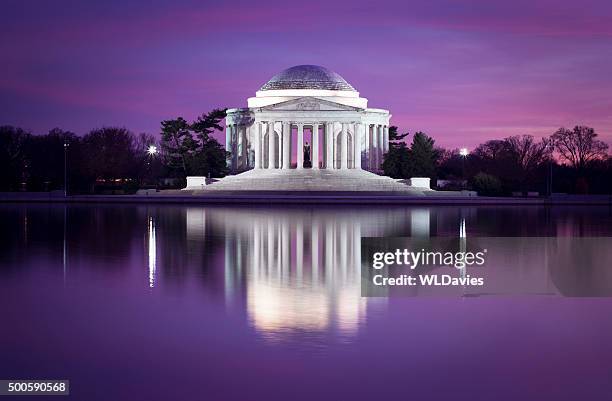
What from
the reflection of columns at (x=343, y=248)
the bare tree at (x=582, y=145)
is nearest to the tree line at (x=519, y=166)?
the bare tree at (x=582, y=145)

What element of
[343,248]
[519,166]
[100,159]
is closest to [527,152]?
[519,166]

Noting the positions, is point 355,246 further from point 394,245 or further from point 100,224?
point 100,224

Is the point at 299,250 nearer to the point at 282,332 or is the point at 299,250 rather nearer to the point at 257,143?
the point at 282,332

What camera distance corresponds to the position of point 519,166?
116312mm

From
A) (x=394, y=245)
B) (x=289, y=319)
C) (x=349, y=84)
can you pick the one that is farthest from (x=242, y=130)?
(x=289, y=319)

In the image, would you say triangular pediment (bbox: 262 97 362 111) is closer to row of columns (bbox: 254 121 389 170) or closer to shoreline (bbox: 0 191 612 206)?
row of columns (bbox: 254 121 389 170)

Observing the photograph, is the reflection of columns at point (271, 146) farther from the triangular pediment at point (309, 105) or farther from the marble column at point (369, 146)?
the marble column at point (369, 146)

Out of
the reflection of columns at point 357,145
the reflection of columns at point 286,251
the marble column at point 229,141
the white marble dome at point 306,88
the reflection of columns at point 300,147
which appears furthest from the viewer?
the marble column at point 229,141

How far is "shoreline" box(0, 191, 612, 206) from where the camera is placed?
75438 mm

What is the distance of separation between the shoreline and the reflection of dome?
3063cm

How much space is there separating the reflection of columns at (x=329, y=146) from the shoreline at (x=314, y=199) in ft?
68.4

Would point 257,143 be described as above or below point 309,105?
below

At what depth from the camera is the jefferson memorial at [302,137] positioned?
303 ft

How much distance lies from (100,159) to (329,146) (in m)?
24.8
